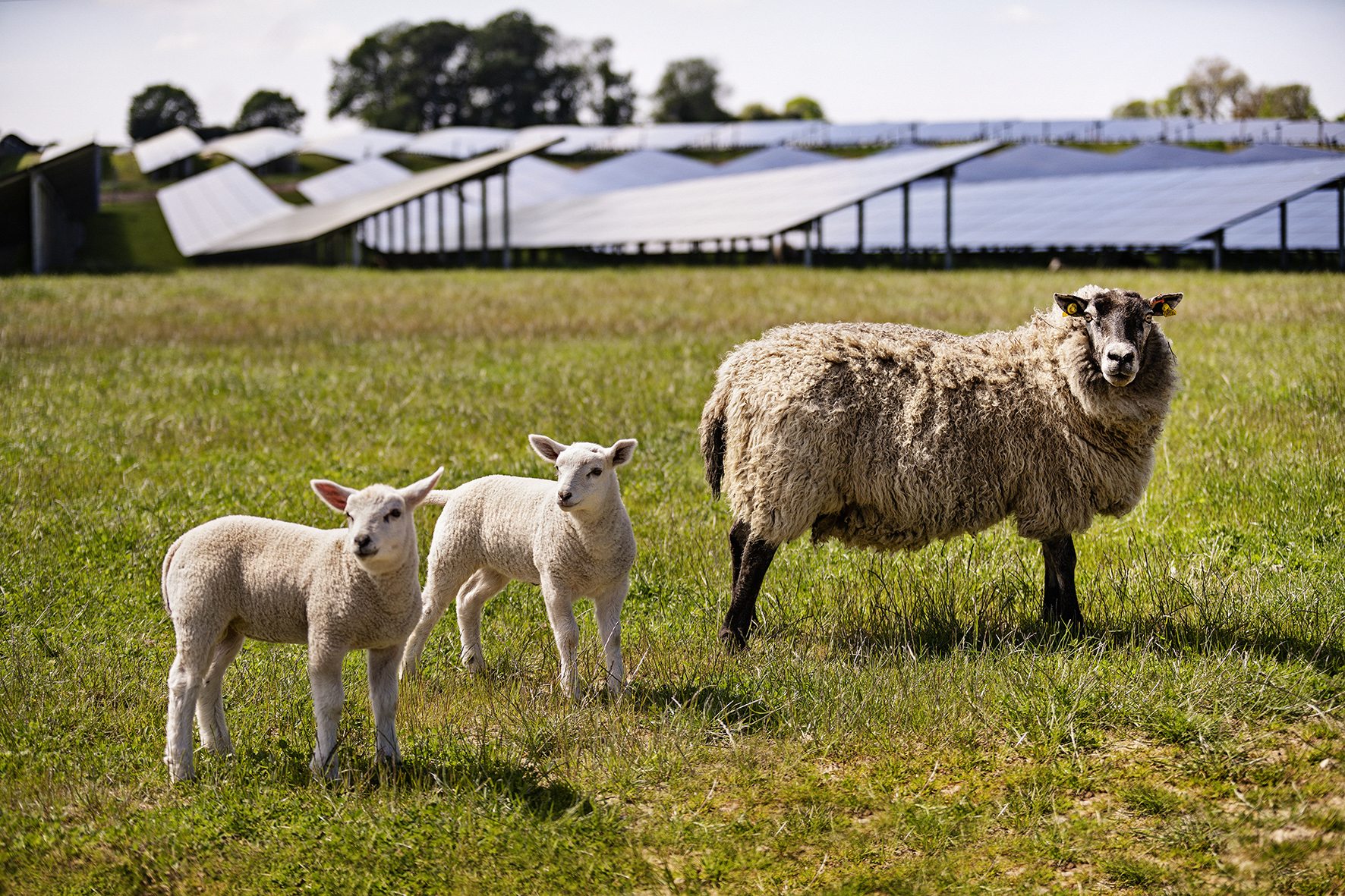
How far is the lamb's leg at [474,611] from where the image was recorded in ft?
17.0

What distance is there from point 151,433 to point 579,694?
744 cm

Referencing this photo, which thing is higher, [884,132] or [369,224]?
[884,132]

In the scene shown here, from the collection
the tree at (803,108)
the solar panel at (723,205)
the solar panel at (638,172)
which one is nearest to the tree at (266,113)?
the tree at (803,108)

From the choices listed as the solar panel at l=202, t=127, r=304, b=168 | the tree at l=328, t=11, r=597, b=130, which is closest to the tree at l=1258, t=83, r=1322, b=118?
the solar panel at l=202, t=127, r=304, b=168

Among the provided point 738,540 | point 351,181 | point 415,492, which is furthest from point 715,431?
point 351,181

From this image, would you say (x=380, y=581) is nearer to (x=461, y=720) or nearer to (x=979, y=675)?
(x=461, y=720)

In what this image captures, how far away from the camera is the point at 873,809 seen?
3.97 metres

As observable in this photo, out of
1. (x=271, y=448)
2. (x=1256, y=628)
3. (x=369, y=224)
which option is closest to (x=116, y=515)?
(x=271, y=448)

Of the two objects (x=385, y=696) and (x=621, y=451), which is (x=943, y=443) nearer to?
(x=621, y=451)

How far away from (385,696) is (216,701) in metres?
0.71

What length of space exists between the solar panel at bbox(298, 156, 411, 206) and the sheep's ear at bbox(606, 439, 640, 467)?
200 ft

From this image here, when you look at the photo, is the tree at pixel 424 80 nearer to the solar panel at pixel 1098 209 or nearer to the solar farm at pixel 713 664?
the solar panel at pixel 1098 209

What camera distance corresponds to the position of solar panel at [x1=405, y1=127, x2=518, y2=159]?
81.9 m

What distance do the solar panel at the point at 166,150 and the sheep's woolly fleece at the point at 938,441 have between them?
7662 centimetres
